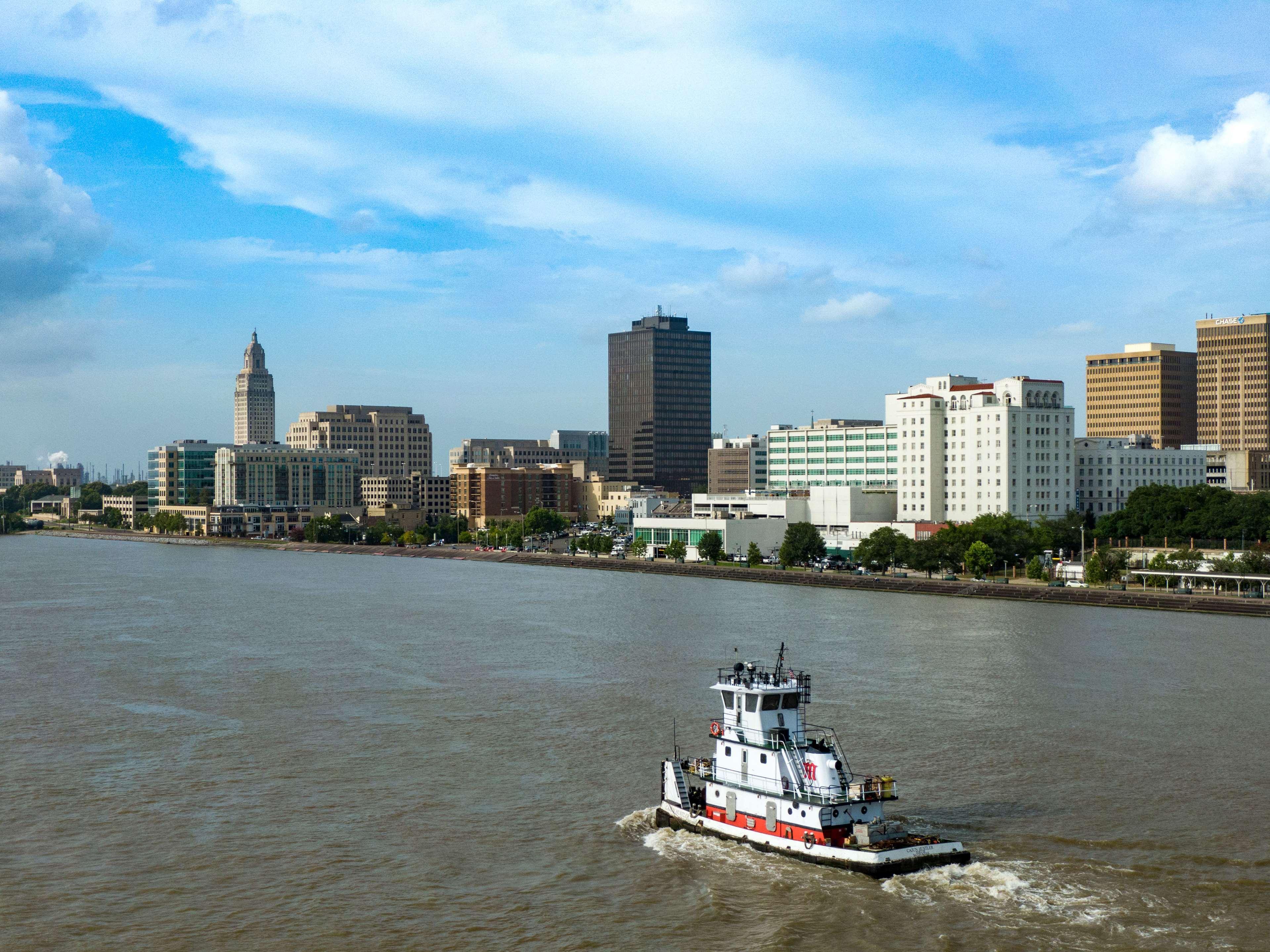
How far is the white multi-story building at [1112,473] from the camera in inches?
5541

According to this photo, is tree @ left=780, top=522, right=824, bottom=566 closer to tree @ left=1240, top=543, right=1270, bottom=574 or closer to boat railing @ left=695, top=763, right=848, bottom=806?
tree @ left=1240, top=543, right=1270, bottom=574

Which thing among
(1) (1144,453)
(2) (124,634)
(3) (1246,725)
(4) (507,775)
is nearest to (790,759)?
(4) (507,775)

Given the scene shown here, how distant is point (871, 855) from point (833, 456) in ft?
385

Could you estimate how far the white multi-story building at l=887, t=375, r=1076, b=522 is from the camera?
124 meters

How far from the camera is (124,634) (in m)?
66.2

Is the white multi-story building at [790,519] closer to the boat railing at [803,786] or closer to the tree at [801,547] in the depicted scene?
the tree at [801,547]

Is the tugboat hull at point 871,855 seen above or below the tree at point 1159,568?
below

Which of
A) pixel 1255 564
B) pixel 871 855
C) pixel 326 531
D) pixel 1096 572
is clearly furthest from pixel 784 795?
pixel 326 531

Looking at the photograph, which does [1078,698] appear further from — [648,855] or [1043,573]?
[1043,573]

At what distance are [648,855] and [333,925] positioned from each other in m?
7.34

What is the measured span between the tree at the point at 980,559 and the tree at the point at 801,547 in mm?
17837

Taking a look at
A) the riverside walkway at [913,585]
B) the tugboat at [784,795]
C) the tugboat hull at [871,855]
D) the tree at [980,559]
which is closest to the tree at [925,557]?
the riverside walkway at [913,585]

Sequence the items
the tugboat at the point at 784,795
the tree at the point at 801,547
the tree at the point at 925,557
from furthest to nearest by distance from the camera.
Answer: the tree at the point at 801,547, the tree at the point at 925,557, the tugboat at the point at 784,795

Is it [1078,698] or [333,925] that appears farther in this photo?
[1078,698]
